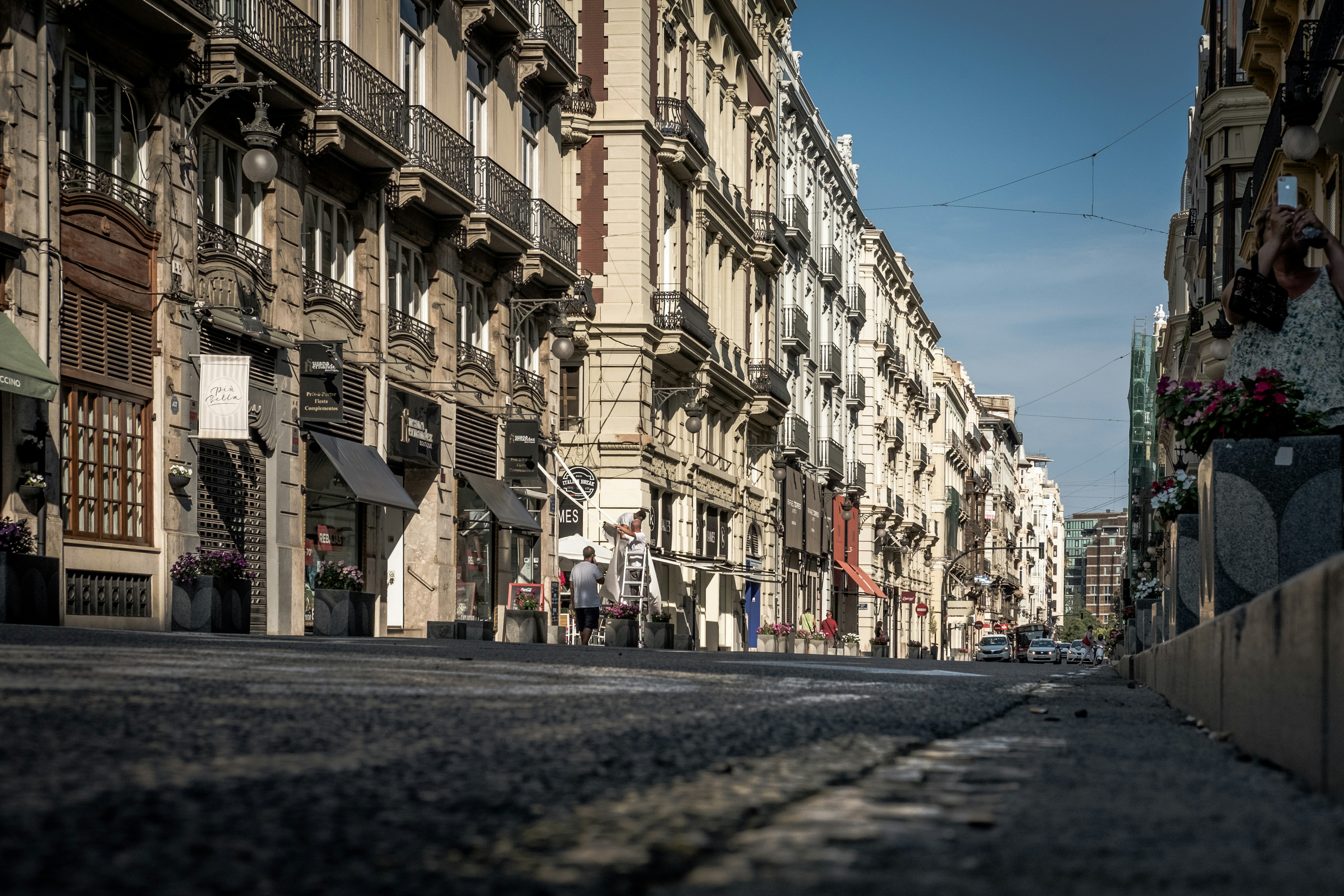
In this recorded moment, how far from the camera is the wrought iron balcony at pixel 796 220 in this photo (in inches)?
2148

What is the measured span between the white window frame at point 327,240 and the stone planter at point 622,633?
6.68 m

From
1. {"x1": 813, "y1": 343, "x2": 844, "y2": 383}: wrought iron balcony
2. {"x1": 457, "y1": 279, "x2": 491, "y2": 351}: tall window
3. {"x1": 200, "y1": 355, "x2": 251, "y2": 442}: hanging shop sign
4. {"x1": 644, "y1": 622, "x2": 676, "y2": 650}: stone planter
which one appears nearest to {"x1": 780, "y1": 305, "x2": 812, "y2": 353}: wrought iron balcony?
{"x1": 813, "y1": 343, "x2": 844, "y2": 383}: wrought iron balcony

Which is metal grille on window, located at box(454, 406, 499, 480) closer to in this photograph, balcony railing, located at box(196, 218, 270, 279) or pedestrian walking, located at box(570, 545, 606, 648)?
pedestrian walking, located at box(570, 545, 606, 648)

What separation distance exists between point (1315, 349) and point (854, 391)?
58328mm

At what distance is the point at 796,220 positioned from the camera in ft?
182

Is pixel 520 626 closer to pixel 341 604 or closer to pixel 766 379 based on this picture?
pixel 341 604

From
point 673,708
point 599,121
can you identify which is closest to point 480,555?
point 599,121

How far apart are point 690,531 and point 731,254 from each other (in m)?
9.13

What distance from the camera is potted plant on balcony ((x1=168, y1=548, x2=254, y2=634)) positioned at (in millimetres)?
18094

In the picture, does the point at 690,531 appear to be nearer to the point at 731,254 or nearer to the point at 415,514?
the point at 731,254

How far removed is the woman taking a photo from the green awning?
1129 centimetres

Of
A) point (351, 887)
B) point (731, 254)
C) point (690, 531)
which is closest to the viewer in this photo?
point (351, 887)

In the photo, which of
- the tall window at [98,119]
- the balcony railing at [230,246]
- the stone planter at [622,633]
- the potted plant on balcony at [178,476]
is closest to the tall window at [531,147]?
the stone planter at [622,633]

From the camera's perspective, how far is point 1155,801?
132 inches
